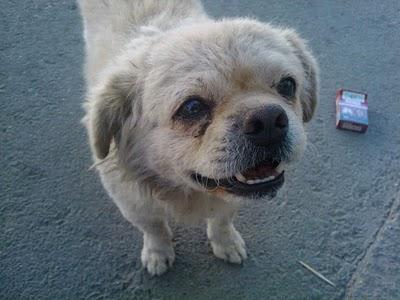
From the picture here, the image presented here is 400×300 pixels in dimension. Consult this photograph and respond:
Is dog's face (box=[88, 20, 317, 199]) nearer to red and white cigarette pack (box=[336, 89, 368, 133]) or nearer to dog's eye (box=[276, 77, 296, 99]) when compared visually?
dog's eye (box=[276, 77, 296, 99])

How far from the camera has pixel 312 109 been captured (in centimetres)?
288

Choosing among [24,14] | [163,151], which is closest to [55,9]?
[24,14]

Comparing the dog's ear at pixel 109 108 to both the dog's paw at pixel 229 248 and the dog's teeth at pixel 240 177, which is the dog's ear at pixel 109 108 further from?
the dog's paw at pixel 229 248

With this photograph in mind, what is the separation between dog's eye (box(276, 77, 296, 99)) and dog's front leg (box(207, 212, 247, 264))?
958 mm

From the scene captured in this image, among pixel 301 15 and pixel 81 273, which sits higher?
pixel 301 15

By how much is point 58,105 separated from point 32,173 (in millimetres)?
712

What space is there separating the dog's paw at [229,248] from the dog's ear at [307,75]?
2.78 ft

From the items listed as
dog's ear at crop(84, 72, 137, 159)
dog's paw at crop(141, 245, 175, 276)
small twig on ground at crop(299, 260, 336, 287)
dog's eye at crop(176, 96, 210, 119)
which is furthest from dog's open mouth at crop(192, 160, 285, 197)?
small twig on ground at crop(299, 260, 336, 287)

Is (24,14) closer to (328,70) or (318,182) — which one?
(328,70)

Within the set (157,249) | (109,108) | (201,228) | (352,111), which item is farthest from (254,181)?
(352,111)

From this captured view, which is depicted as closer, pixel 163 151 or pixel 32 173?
pixel 163 151

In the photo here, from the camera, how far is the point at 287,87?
93.2 inches

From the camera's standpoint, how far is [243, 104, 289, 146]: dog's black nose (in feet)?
6.72

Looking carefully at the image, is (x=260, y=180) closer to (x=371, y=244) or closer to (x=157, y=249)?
(x=157, y=249)
